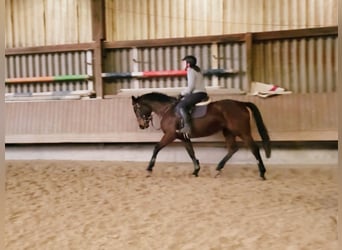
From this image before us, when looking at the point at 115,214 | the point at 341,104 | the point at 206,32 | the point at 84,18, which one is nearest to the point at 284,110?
the point at 206,32

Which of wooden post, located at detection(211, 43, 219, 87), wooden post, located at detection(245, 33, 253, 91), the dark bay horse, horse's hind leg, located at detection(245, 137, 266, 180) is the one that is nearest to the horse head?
the dark bay horse

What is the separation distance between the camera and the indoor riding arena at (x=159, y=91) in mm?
4723

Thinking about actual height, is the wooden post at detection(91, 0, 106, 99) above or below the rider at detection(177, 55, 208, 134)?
above

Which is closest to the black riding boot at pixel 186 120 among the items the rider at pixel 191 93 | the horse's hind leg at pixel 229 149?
the rider at pixel 191 93

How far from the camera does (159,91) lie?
23.2 ft

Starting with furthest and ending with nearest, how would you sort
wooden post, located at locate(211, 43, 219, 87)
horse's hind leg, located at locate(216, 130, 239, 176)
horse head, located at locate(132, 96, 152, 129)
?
wooden post, located at locate(211, 43, 219, 87), horse head, located at locate(132, 96, 152, 129), horse's hind leg, located at locate(216, 130, 239, 176)

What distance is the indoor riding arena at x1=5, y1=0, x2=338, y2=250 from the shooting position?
4723mm

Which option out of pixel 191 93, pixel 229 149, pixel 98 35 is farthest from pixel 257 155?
pixel 98 35

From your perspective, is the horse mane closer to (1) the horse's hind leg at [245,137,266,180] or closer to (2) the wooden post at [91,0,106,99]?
(1) the horse's hind leg at [245,137,266,180]

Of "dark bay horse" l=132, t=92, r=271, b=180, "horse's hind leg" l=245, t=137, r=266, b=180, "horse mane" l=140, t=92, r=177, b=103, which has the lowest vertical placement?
"horse's hind leg" l=245, t=137, r=266, b=180

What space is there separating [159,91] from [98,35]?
163 centimetres

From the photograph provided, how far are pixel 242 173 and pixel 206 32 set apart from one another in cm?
293

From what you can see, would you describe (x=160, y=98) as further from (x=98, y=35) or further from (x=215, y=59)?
(x=98, y=35)

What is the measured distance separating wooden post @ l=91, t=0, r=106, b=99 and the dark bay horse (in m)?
1.73
